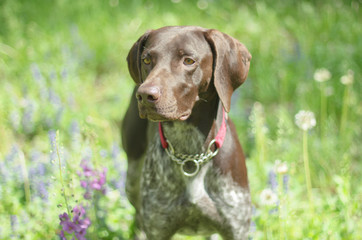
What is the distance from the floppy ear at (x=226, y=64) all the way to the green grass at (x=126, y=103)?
63cm

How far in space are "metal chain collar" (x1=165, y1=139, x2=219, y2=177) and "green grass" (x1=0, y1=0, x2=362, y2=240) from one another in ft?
1.60

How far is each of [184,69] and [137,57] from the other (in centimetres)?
46

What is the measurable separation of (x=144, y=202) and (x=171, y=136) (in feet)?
1.55

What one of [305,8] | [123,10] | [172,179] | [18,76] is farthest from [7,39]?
[172,179]

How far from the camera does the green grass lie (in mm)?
3449

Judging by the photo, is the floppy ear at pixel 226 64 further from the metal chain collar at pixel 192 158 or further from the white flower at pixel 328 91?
the white flower at pixel 328 91

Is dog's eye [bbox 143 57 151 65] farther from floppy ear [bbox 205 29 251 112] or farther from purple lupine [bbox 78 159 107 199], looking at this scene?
purple lupine [bbox 78 159 107 199]

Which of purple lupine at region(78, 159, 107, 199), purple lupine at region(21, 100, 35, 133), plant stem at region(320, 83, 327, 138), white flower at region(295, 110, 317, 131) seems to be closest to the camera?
purple lupine at region(78, 159, 107, 199)

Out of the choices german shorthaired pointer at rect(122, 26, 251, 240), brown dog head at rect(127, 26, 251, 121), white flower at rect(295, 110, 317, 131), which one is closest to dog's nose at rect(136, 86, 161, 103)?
brown dog head at rect(127, 26, 251, 121)

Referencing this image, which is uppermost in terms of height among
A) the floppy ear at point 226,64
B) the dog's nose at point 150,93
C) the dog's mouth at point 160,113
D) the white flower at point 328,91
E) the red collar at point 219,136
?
the floppy ear at point 226,64

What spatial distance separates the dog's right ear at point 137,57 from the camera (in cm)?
273

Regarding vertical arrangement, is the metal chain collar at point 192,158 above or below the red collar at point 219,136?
below

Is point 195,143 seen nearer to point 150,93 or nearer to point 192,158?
point 192,158

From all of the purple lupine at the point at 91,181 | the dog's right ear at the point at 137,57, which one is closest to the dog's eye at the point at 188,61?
the dog's right ear at the point at 137,57
